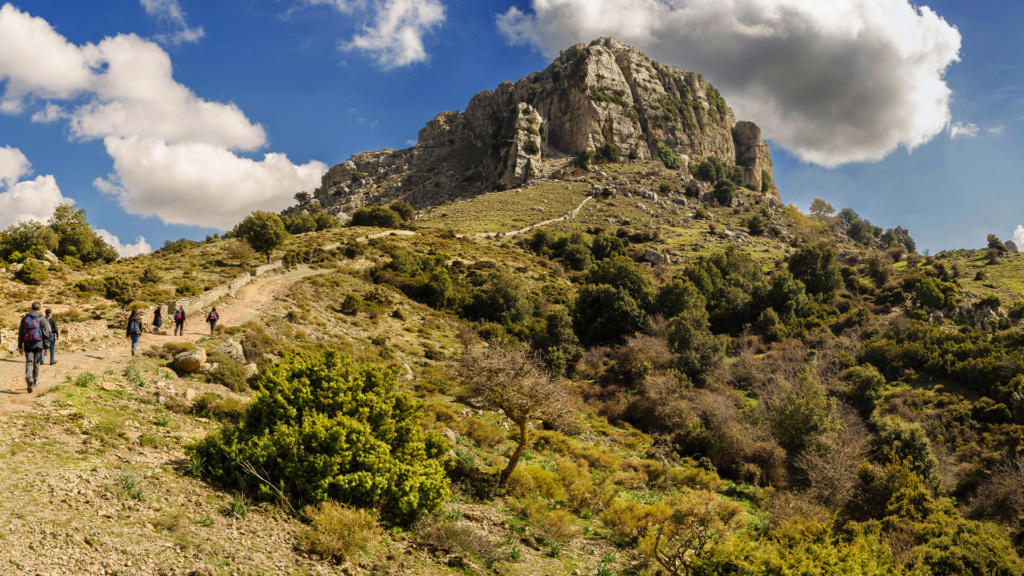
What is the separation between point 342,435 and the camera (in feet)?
28.6

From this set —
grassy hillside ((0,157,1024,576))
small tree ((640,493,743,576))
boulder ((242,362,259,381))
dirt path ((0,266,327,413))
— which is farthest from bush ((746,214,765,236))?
boulder ((242,362,259,381))

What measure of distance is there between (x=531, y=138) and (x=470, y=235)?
5961cm

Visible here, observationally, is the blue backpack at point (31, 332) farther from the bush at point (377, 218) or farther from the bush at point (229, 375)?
the bush at point (377, 218)

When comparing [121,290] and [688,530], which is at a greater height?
[121,290]

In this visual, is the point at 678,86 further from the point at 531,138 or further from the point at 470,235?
the point at 470,235

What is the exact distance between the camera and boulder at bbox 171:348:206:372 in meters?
15.2

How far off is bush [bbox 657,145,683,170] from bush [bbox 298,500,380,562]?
12838 cm

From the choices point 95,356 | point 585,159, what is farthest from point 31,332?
point 585,159

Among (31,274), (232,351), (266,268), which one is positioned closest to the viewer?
(232,351)

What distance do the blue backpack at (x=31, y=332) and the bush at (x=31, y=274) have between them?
25.0 meters

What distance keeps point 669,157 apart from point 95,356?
128 m

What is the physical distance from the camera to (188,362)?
50.0 ft

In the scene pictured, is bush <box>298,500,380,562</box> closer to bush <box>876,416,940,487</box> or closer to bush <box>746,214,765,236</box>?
bush <box>876,416,940,487</box>

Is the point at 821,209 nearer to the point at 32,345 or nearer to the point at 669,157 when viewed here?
the point at 669,157
